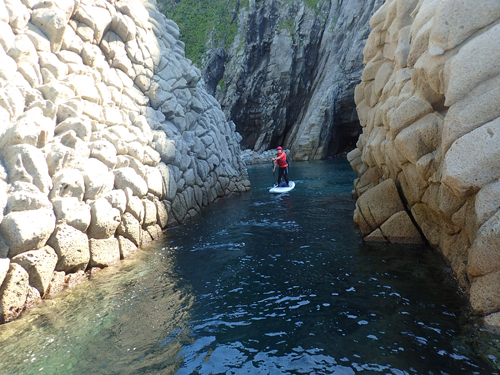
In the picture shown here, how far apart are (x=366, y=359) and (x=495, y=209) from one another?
111 inches

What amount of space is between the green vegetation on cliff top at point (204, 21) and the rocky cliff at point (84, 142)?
33.5m

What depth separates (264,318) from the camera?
17.7ft

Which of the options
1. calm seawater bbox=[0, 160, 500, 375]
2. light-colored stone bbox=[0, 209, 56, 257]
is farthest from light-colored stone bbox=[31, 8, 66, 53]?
calm seawater bbox=[0, 160, 500, 375]

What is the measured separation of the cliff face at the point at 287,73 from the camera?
38.6 meters

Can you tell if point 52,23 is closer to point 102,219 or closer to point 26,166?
point 26,166

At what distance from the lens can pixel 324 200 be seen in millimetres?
14898

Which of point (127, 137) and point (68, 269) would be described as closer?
point (68, 269)

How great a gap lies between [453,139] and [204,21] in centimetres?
5139

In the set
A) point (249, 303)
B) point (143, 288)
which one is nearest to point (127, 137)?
point (143, 288)

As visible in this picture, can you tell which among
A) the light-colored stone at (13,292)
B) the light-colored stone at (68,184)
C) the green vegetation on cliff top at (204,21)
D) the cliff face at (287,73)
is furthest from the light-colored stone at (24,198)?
the green vegetation on cliff top at (204,21)

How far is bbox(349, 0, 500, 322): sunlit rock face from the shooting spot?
16.2ft

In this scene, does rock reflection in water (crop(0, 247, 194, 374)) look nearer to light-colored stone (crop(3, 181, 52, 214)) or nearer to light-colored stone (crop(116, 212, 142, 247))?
light-colored stone (crop(116, 212, 142, 247))

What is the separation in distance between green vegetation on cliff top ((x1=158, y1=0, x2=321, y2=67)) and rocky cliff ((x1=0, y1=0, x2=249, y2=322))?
110 ft

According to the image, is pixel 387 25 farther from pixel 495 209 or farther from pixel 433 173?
pixel 495 209
